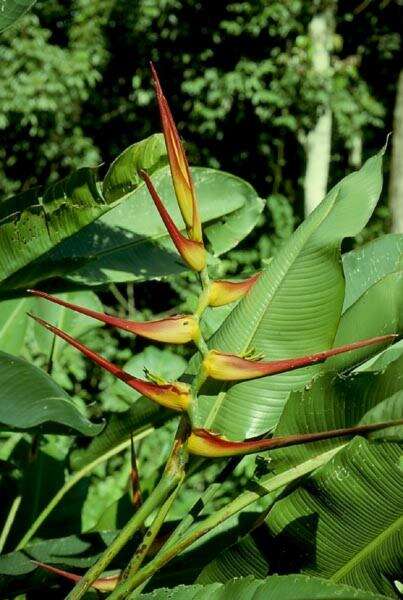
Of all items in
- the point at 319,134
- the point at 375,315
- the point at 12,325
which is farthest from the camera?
the point at 319,134

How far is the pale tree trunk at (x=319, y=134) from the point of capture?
22.2ft

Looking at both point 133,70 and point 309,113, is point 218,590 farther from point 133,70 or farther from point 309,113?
point 133,70

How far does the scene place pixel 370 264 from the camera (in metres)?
1.26

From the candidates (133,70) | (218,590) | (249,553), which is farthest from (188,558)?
(133,70)

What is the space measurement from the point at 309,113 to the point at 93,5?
202cm

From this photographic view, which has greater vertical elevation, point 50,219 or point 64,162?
point 50,219

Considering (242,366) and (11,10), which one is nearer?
(242,366)

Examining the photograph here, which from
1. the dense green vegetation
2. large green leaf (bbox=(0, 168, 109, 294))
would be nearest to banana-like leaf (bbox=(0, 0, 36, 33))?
the dense green vegetation

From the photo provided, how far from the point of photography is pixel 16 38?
657 cm

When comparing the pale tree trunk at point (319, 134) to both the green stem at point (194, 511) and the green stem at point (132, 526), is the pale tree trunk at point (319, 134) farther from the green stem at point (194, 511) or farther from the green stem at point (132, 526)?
the green stem at point (132, 526)

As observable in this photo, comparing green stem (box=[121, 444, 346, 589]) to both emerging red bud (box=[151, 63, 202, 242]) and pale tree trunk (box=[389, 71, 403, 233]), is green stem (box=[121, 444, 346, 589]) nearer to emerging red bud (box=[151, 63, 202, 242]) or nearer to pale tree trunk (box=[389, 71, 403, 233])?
emerging red bud (box=[151, 63, 202, 242])

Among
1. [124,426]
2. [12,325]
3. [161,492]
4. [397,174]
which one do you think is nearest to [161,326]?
[161,492]

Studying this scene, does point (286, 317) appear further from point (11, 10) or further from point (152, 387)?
point (11, 10)

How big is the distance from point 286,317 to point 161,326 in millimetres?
275
